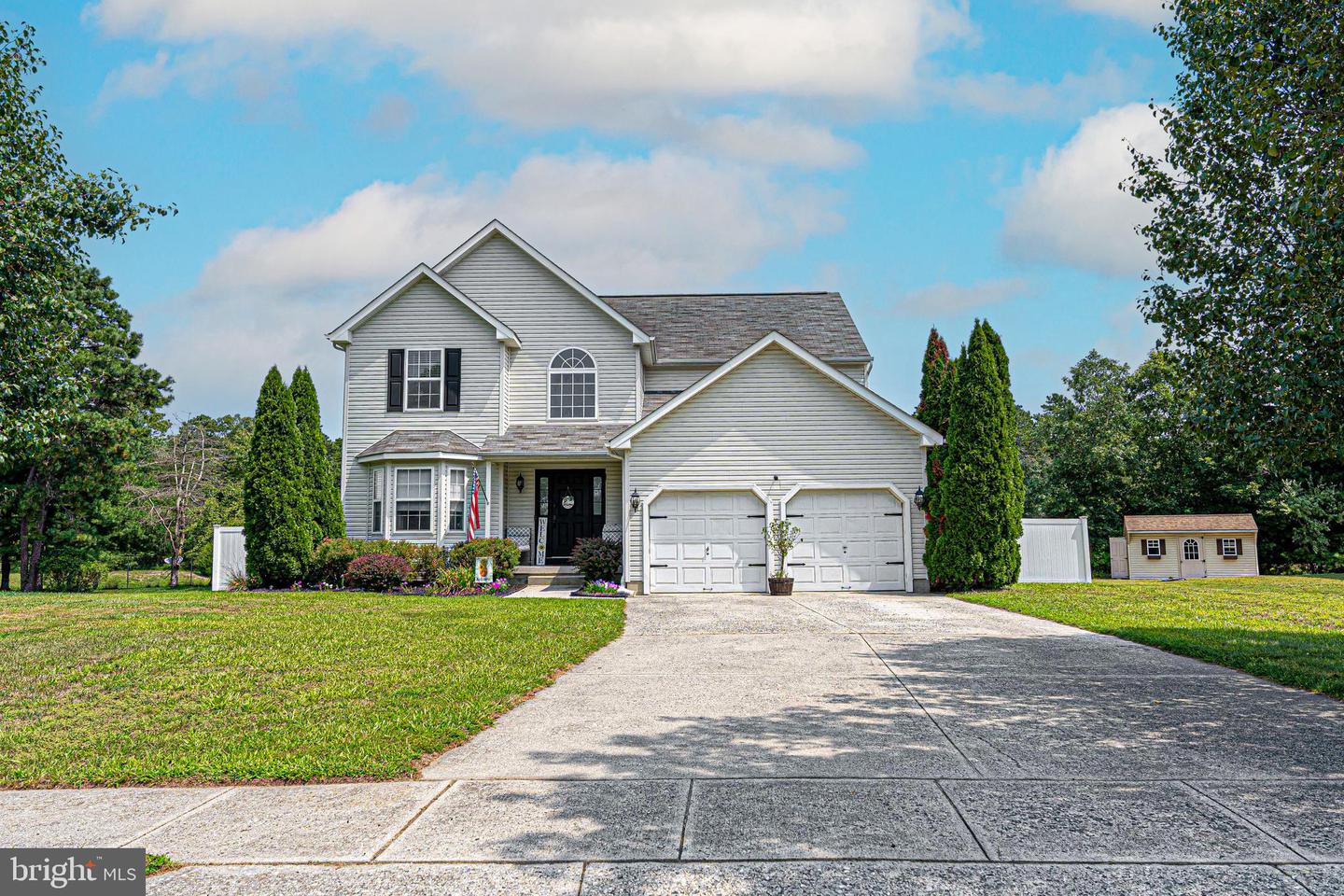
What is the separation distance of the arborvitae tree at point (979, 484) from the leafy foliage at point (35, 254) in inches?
654

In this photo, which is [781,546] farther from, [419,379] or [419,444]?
[419,379]

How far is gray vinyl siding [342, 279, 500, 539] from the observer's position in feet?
70.0

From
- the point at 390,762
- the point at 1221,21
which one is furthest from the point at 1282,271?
the point at 390,762

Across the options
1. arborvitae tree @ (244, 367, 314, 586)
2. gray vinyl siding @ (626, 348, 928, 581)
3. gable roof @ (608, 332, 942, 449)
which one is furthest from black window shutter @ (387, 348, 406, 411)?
gray vinyl siding @ (626, 348, 928, 581)

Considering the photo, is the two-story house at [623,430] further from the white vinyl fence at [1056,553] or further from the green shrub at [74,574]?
the green shrub at [74,574]

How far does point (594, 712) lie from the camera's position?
693 cm

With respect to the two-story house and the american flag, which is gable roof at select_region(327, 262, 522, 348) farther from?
the american flag

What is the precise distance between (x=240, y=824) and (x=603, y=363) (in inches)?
717

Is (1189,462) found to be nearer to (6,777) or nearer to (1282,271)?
(1282,271)

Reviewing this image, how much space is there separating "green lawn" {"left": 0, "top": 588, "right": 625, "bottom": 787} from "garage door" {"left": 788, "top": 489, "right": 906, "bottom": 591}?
584cm

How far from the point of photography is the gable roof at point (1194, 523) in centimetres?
3016

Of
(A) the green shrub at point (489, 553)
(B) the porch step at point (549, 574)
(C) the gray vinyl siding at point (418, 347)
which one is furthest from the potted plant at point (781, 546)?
(C) the gray vinyl siding at point (418, 347)

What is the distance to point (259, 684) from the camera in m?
8.02

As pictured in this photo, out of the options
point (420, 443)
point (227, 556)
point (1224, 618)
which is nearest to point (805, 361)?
point (1224, 618)
